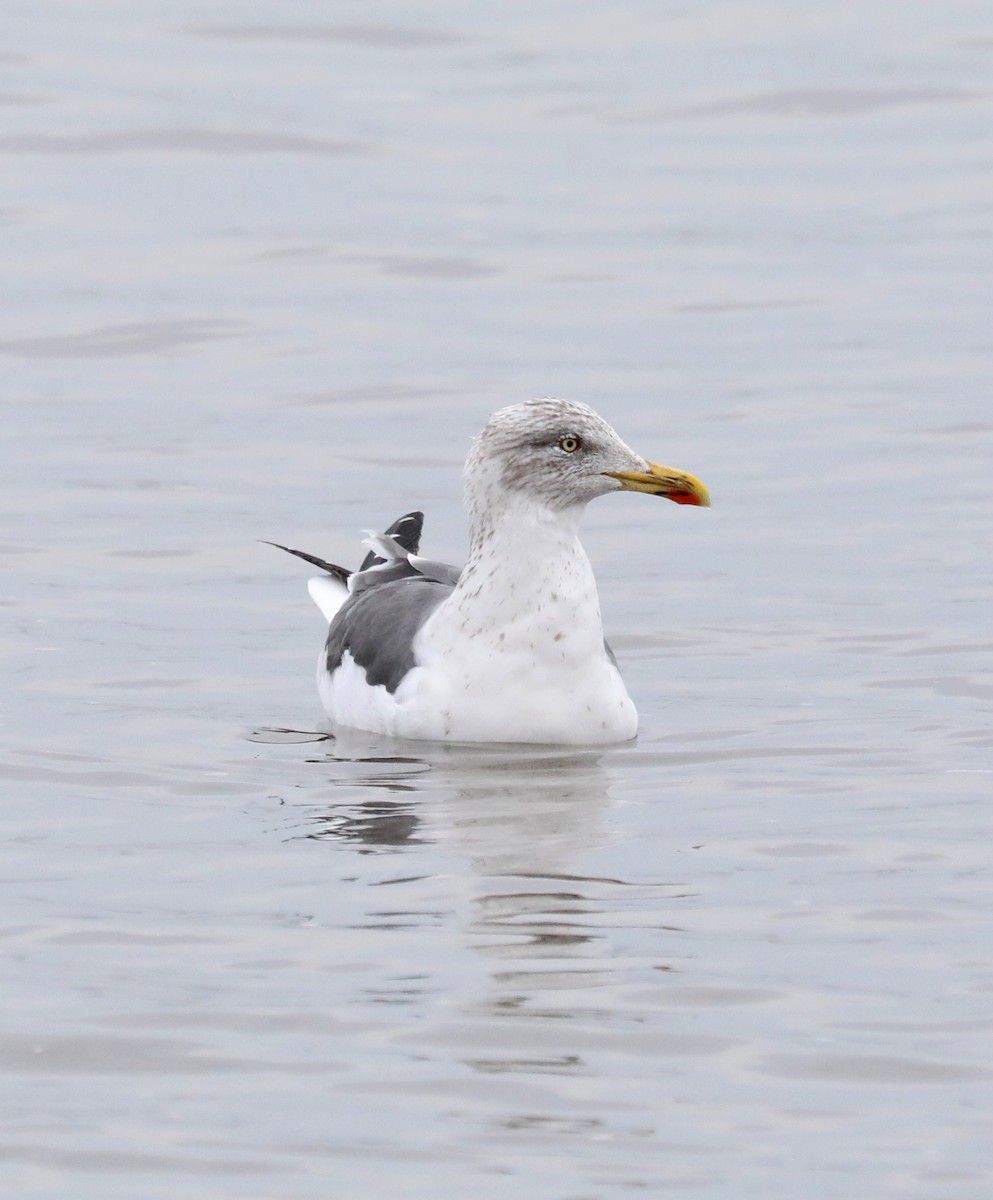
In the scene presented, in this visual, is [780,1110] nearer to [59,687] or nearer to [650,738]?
[650,738]

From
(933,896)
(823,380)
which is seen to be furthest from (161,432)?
(933,896)

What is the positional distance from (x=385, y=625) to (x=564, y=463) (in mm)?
1174

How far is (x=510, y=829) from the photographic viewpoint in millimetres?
9375

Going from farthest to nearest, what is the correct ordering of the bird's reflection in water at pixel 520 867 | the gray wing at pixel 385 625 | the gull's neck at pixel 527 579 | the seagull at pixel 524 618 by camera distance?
1. the gray wing at pixel 385 625
2. the gull's neck at pixel 527 579
3. the seagull at pixel 524 618
4. the bird's reflection in water at pixel 520 867

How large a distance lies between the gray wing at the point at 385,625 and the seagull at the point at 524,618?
0.05 ft

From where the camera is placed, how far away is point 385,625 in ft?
38.3

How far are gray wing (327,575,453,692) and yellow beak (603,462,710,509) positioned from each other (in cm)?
106

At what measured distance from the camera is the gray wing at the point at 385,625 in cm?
1134

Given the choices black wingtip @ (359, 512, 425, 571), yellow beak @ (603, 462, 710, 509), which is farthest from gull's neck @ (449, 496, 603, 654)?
black wingtip @ (359, 512, 425, 571)

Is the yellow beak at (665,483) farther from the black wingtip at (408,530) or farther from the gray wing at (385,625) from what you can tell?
the black wingtip at (408,530)

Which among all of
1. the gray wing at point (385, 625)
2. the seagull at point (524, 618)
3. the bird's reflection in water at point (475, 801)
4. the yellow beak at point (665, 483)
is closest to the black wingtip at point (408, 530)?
the gray wing at point (385, 625)

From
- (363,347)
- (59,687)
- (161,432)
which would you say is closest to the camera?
(59,687)

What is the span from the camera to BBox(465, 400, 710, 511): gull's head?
11.0 metres

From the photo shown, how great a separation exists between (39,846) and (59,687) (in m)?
2.94
